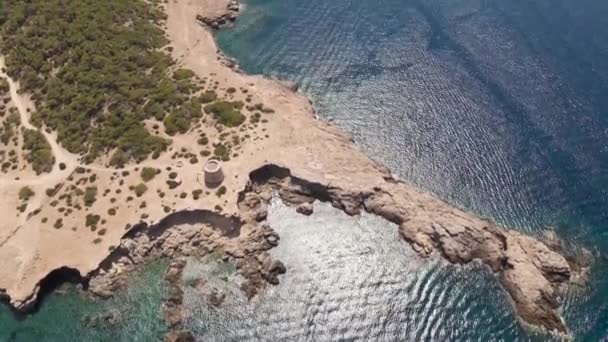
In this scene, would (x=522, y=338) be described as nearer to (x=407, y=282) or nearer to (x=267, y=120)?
(x=407, y=282)

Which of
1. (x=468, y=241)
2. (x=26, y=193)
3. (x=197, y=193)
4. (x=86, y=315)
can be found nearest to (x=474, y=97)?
(x=468, y=241)

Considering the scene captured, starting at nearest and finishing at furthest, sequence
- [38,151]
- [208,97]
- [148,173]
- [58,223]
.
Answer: [58,223], [148,173], [38,151], [208,97]

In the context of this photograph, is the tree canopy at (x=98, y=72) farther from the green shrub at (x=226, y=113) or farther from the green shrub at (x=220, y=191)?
the green shrub at (x=220, y=191)

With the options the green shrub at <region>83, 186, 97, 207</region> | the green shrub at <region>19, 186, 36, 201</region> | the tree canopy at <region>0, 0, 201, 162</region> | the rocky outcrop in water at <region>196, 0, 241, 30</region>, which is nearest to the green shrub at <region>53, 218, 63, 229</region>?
the green shrub at <region>83, 186, 97, 207</region>

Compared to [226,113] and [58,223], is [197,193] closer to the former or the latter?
[226,113]

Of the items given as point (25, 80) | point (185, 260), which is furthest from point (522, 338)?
point (25, 80)

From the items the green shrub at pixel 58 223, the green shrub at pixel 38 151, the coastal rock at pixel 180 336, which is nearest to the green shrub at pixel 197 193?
the green shrub at pixel 58 223
